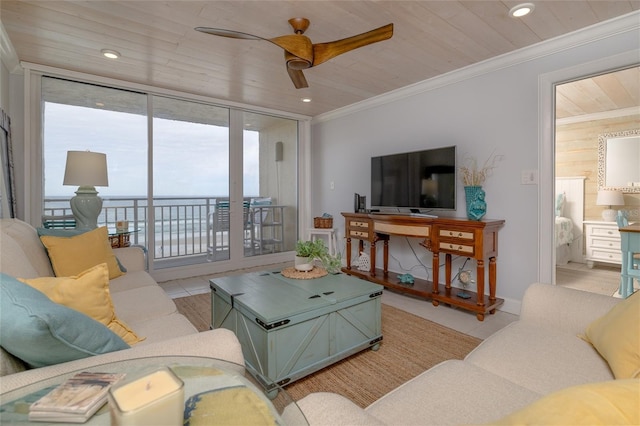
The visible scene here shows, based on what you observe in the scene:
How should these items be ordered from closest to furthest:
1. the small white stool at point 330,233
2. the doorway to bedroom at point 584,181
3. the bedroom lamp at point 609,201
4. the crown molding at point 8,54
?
the crown molding at point 8,54 → the doorway to bedroom at point 584,181 → the small white stool at point 330,233 → the bedroom lamp at point 609,201

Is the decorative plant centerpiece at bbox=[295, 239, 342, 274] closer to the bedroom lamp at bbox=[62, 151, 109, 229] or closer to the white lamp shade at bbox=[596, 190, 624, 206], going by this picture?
the bedroom lamp at bbox=[62, 151, 109, 229]

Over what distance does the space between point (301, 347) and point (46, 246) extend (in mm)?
1711

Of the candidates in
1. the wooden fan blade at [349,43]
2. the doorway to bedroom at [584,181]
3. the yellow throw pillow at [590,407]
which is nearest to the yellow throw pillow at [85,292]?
the yellow throw pillow at [590,407]

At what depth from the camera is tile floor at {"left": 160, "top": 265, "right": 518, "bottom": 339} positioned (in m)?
2.49

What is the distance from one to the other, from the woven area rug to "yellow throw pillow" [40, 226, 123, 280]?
92cm

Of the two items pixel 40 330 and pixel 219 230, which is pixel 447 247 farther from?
pixel 219 230

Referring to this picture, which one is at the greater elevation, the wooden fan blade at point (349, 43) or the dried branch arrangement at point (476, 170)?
the wooden fan blade at point (349, 43)

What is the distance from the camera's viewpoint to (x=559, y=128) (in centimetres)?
509

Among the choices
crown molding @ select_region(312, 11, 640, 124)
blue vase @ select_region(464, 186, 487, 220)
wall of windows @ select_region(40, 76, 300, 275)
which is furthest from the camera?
wall of windows @ select_region(40, 76, 300, 275)

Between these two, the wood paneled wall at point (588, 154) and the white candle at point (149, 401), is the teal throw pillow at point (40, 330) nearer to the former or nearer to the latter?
the white candle at point (149, 401)

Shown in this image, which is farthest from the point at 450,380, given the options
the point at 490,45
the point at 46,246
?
the point at 490,45

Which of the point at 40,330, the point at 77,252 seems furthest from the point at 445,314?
the point at 77,252

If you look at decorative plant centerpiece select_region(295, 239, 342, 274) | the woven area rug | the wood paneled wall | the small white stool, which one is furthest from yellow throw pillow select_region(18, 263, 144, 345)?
the wood paneled wall

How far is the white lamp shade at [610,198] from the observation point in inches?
174
